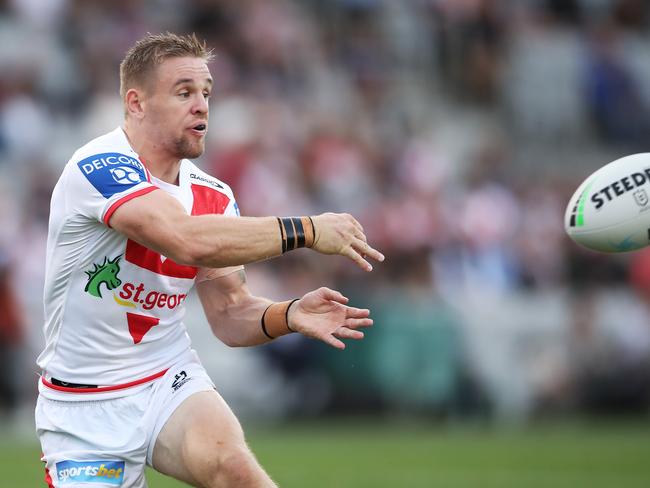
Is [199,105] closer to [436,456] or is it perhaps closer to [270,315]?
[270,315]

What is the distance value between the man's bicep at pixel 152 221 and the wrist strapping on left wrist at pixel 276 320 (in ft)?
2.85

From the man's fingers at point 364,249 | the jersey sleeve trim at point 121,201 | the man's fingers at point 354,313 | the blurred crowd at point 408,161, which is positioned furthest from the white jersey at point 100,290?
the blurred crowd at point 408,161

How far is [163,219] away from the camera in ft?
19.0

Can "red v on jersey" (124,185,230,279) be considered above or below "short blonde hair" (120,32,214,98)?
below

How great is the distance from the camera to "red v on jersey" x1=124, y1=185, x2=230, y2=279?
6195 millimetres

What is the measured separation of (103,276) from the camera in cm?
618

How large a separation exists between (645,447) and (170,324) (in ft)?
25.6

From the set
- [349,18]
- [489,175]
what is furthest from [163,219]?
[349,18]

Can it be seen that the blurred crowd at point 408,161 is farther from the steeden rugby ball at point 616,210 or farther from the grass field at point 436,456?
the steeden rugby ball at point 616,210

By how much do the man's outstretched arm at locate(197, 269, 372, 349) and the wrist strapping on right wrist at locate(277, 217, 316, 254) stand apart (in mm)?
468

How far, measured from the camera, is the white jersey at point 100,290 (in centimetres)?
610

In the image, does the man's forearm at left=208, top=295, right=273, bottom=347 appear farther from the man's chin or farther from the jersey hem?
the man's chin

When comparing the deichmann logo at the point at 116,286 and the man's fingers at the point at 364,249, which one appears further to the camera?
the deichmann logo at the point at 116,286

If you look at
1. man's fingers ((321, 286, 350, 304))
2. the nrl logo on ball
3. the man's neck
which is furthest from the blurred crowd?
man's fingers ((321, 286, 350, 304))
